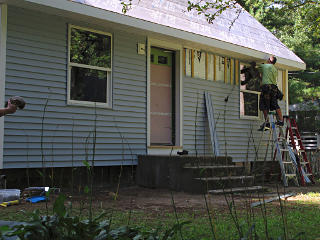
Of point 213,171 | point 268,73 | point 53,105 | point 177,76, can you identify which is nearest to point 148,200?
point 213,171

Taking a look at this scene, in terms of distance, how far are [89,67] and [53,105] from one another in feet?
3.51

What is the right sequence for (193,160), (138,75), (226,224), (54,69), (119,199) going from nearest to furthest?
1. (226,224)
2. (119,199)
3. (54,69)
4. (193,160)
5. (138,75)

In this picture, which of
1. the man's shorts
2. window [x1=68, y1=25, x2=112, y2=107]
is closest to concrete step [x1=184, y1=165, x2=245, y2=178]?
window [x1=68, y1=25, x2=112, y2=107]

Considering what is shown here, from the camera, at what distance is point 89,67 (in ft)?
25.7

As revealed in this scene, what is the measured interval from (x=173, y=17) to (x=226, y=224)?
570 cm

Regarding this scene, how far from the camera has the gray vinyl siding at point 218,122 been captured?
31.9ft

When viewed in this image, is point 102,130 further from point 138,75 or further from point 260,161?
point 260,161

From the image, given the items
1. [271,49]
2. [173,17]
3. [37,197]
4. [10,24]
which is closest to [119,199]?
[37,197]

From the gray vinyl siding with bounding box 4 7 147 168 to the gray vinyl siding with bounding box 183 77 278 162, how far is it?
159 centimetres

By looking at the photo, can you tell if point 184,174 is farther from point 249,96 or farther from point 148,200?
point 249,96

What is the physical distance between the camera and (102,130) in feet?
26.2

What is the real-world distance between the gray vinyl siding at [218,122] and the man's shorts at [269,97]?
63 cm

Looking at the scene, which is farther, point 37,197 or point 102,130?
point 102,130

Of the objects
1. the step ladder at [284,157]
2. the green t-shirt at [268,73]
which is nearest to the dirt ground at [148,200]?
the step ladder at [284,157]
